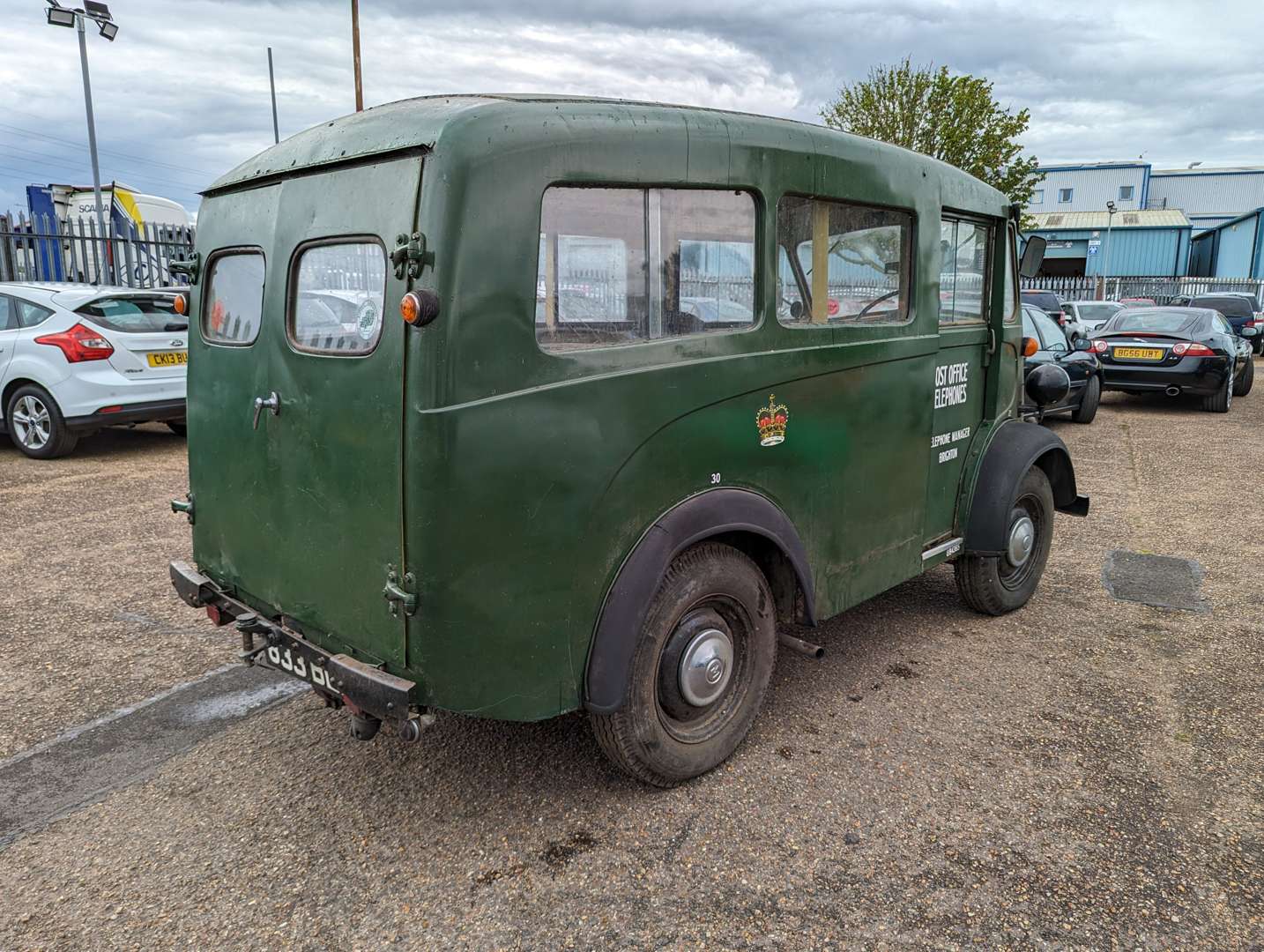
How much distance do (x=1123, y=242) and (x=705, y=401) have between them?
48749mm

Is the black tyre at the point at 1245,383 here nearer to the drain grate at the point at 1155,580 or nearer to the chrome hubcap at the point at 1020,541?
the drain grate at the point at 1155,580

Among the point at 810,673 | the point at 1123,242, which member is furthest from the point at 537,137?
the point at 1123,242

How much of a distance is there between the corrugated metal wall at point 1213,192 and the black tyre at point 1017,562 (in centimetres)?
6783

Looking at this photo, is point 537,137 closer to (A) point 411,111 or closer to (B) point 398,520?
(A) point 411,111

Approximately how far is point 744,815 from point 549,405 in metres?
1.54

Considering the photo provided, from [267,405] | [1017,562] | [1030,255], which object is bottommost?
[1017,562]

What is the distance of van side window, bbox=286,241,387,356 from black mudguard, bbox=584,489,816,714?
40.8 inches

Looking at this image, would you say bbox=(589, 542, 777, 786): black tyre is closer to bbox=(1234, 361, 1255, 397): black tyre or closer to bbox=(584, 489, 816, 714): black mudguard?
bbox=(584, 489, 816, 714): black mudguard

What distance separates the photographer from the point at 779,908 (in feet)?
8.23

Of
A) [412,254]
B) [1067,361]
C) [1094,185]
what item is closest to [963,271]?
[412,254]

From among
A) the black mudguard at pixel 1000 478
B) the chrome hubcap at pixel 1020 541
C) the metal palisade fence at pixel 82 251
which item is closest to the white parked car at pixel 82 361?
the metal palisade fence at pixel 82 251

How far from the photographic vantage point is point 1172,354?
39.8 feet

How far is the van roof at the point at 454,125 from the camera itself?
243cm

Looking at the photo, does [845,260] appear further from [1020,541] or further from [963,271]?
[1020,541]
